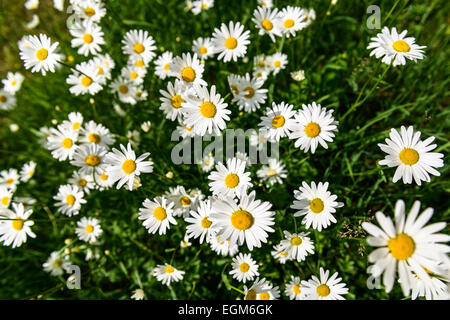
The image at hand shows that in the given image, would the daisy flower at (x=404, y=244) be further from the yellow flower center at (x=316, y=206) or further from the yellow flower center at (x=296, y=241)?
the yellow flower center at (x=296, y=241)

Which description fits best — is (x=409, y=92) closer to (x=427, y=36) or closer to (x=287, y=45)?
(x=427, y=36)

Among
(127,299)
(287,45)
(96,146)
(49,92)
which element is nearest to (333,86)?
(287,45)

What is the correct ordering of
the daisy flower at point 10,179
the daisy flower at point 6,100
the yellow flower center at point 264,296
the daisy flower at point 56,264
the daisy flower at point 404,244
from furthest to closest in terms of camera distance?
1. the daisy flower at point 6,100
2. the daisy flower at point 10,179
3. the daisy flower at point 56,264
4. the yellow flower center at point 264,296
5. the daisy flower at point 404,244

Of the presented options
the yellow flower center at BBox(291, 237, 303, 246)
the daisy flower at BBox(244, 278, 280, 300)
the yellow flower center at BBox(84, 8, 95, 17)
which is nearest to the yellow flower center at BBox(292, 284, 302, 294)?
the daisy flower at BBox(244, 278, 280, 300)

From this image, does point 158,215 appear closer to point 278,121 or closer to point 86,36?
point 278,121

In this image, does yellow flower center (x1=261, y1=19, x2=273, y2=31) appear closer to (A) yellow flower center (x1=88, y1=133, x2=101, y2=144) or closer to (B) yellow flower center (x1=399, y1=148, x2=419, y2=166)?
(B) yellow flower center (x1=399, y1=148, x2=419, y2=166)

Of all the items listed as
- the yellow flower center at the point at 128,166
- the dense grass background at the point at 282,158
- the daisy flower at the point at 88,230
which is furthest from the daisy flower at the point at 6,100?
the yellow flower center at the point at 128,166

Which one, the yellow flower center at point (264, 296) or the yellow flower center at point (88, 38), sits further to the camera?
the yellow flower center at point (88, 38)
